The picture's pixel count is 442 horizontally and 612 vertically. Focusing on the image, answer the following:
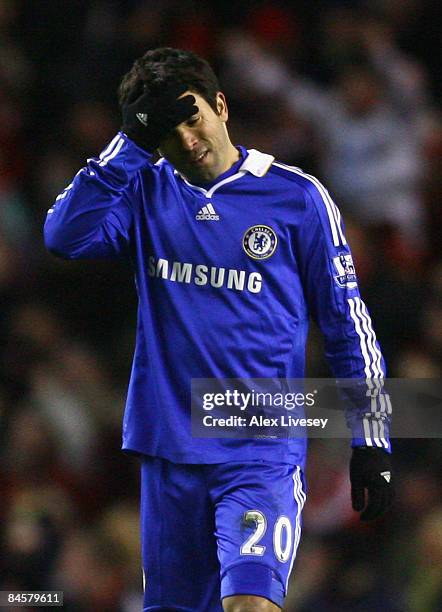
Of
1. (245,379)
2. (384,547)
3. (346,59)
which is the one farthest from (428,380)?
(245,379)

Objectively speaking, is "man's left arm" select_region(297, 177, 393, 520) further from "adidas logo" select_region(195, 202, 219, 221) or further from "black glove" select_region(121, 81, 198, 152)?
"black glove" select_region(121, 81, 198, 152)

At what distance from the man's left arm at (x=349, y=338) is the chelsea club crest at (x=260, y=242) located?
86mm

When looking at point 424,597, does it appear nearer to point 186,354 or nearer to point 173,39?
point 186,354

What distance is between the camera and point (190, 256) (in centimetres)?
414

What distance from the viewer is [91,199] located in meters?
4.02

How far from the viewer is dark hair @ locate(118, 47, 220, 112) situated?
13.4 feet

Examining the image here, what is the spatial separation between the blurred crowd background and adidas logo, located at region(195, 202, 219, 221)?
85.0 inches

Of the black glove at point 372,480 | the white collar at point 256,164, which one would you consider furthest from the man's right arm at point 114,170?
the black glove at point 372,480

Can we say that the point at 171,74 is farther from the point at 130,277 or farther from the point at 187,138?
the point at 130,277

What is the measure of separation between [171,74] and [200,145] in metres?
0.23

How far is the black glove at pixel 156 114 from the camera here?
3.99 m

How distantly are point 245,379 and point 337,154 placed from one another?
3.48 m

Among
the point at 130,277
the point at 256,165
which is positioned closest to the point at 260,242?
the point at 256,165

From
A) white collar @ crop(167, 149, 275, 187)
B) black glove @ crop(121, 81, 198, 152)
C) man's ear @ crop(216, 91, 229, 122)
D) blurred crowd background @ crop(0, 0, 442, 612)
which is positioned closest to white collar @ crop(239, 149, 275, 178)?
white collar @ crop(167, 149, 275, 187)
